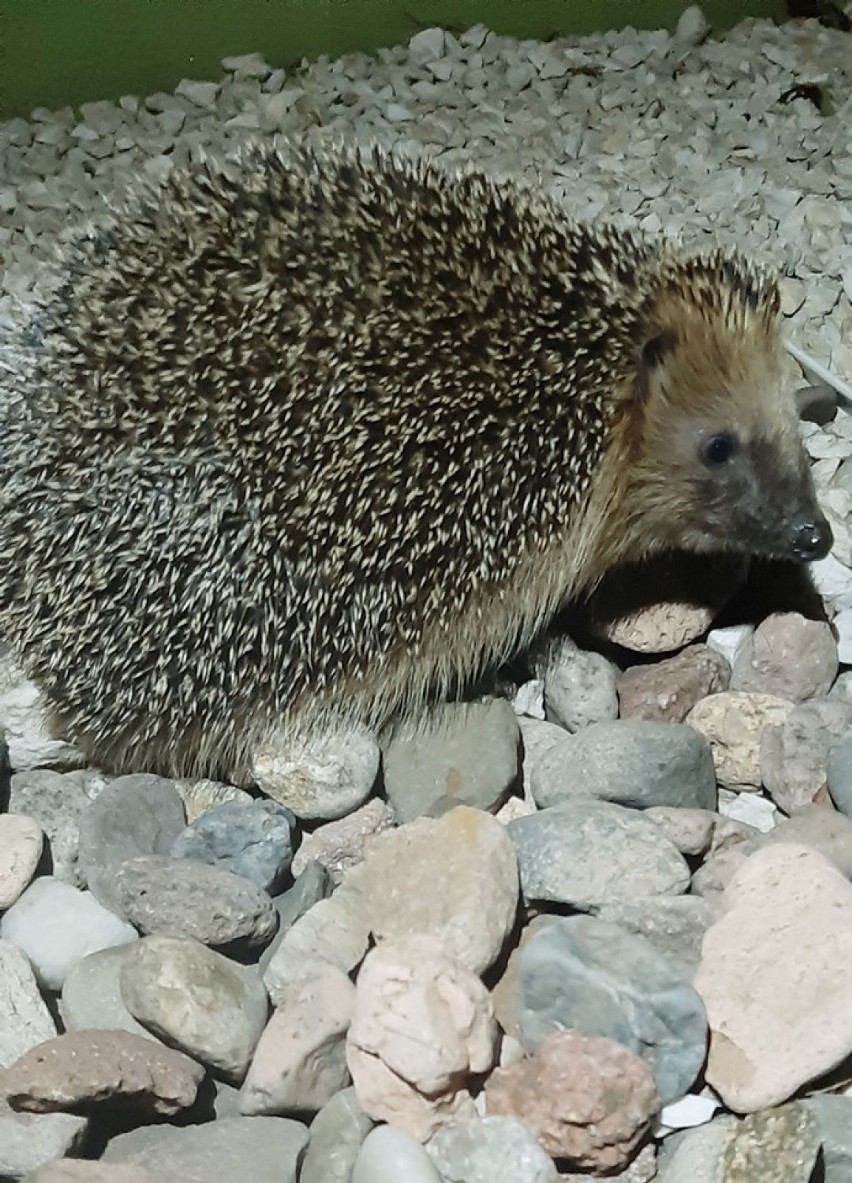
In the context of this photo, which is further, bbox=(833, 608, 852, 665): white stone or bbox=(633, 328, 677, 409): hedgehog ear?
bbox=(833, 608, 852, 665): white stone

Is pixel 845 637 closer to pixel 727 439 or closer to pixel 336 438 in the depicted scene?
pixel 727 439

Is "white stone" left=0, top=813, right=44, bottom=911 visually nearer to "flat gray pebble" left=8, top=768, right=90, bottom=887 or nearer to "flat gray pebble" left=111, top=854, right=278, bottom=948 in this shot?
"flat gray pebble" left=8, top=768, right=90, bottom=887

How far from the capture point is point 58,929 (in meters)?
2.00

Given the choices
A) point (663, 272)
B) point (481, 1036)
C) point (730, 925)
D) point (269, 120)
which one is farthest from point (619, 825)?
point (269, 120)

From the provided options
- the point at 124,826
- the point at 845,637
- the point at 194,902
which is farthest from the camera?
the point at 845,637

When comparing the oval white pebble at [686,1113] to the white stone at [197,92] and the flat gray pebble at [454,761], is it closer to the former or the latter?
the flat gray pebble at [454,761]

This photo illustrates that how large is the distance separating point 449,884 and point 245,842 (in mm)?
383

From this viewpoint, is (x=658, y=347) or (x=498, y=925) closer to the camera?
(x=498, y=925)

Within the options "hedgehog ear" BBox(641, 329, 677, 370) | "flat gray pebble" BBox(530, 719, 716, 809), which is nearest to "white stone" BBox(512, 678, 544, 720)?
"flat gray pebble" BBox(530, 719, 716, 809)

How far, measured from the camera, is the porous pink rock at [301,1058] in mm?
1706


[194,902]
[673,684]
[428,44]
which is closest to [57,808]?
[194,902]

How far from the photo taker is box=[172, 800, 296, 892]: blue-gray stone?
2.08 metres

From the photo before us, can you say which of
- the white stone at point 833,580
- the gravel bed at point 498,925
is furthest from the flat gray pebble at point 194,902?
the white stone at point 833,580

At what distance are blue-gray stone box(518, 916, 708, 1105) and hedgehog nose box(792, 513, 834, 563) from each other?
2.77ft
